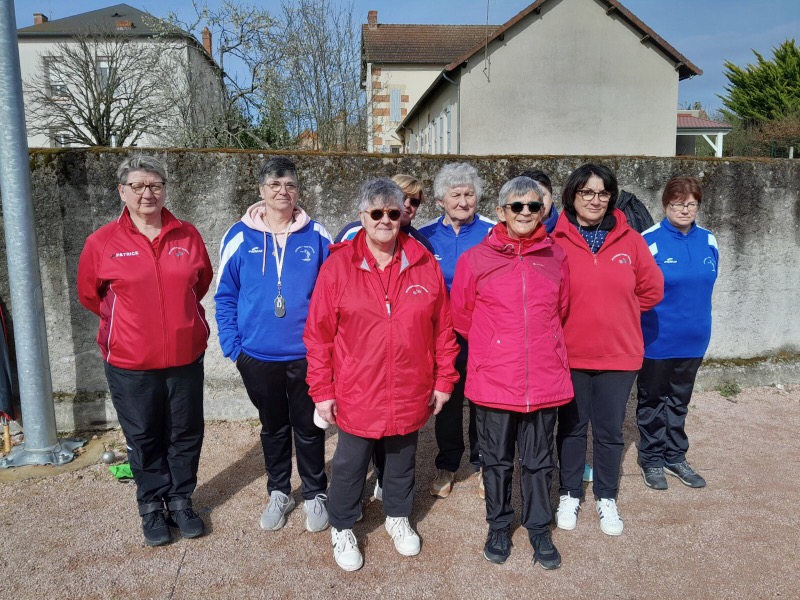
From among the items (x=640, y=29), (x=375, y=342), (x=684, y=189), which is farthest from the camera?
(x=640, y=29)

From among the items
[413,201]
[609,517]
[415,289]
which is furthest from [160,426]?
[609,517]

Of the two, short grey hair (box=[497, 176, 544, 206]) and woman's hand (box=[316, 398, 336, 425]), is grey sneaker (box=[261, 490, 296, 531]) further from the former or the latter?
short grey hair (box=[497, 176, 544, 206])

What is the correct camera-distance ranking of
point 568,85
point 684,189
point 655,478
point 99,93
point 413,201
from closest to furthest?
point 413,201 < point 684,189 < point 655,478 < point 99,93 < point 568,85

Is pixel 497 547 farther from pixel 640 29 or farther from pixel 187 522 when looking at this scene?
pixel 640 29

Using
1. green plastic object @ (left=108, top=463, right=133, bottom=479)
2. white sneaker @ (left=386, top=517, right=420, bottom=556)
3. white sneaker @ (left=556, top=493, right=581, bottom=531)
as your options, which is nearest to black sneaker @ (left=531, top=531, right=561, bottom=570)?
white sneaker @ (left=556, top=493, right=581, bottom=531)

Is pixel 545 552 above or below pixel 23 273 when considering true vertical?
below

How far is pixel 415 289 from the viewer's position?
2.83 m

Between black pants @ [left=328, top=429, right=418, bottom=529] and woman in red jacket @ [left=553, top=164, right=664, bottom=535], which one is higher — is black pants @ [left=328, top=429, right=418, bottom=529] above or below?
below

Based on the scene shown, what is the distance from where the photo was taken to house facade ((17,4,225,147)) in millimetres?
10075

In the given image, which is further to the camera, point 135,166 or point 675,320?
point 675,320

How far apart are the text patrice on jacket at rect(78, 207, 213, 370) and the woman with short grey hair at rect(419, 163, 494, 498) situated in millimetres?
1421

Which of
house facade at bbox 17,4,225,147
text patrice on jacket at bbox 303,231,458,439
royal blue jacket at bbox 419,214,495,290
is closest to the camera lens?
text patrice on jacket at bbox 303,231,458,439

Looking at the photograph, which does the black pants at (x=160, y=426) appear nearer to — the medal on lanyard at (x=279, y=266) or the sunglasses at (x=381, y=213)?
the medal on lanyard at (x=279, y=266)

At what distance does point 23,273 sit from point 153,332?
1.77m
